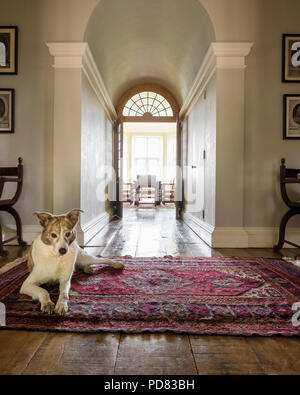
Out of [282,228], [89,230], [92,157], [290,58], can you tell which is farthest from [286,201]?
[92,157]

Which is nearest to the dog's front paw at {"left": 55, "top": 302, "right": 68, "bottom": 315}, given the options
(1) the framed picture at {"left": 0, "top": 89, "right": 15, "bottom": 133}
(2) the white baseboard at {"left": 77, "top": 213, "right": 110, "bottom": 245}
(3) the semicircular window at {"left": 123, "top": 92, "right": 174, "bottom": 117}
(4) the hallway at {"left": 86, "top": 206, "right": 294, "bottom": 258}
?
(4) the hallway at {"left": 86, "top": 206, "right": 294, "bottom": 258}

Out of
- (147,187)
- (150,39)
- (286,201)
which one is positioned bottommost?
(286,201)

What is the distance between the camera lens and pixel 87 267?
2.07 m

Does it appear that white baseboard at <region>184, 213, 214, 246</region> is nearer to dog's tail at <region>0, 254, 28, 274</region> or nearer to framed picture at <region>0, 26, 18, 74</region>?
dog's tail at <region>0, 254, 28, 274</region>

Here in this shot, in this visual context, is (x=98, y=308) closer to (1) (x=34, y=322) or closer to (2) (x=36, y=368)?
(1) (x=34, y=322)

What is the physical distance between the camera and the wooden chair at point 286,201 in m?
2.91

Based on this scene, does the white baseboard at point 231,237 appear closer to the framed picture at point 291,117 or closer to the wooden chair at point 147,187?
the framed picture at point 291,117

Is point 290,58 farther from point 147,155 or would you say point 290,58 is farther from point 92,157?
point 147,155

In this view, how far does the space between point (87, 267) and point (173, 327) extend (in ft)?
3.15

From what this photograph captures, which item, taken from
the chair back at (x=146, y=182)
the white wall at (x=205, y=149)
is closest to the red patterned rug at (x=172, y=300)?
the white wall at (x=205, y=149)

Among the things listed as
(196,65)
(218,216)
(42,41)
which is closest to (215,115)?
(218,216)

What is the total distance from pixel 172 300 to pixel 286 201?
6.38 ft

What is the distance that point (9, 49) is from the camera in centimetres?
332

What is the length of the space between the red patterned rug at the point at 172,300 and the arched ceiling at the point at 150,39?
269 centimetres
